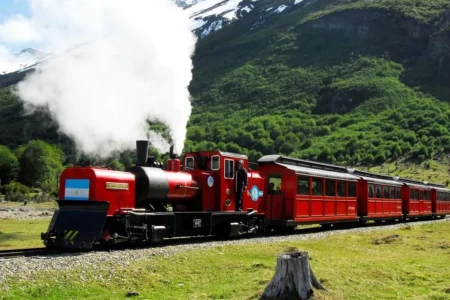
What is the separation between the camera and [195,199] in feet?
72.0

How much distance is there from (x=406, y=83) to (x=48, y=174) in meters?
118

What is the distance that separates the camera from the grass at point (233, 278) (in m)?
11.9

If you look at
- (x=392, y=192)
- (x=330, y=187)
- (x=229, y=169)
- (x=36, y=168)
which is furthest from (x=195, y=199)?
(x=36, y=168)

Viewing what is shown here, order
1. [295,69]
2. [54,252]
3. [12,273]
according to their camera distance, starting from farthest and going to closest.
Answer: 1. [295,69]
2. [54,252]
3. [12,273]

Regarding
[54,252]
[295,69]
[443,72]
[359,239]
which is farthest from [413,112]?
[54,252]

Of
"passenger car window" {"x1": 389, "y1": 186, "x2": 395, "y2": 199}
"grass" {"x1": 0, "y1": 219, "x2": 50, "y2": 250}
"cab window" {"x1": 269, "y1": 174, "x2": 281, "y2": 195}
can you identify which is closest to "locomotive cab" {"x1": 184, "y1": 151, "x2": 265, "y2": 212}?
"cab window" {"x1": 269, "y1": 174, "x2": 281, "y2": 195}

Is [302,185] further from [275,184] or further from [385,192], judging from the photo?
[385,192]

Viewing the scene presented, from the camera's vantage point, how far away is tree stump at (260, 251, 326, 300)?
35.9ft

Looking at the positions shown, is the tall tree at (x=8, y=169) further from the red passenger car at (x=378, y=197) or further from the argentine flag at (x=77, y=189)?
the argentine flag at (x=77, y=189)

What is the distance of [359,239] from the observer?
2392 cm

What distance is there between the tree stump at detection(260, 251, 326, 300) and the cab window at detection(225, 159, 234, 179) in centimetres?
1158

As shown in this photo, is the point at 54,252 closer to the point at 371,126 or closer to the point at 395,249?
the point at 395,249

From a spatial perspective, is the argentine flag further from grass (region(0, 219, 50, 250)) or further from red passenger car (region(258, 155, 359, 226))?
red passenger car (region(258, 155, 359, 226))

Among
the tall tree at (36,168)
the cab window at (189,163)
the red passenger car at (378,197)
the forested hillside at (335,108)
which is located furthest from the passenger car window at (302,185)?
the forested hillside at (335,108)
